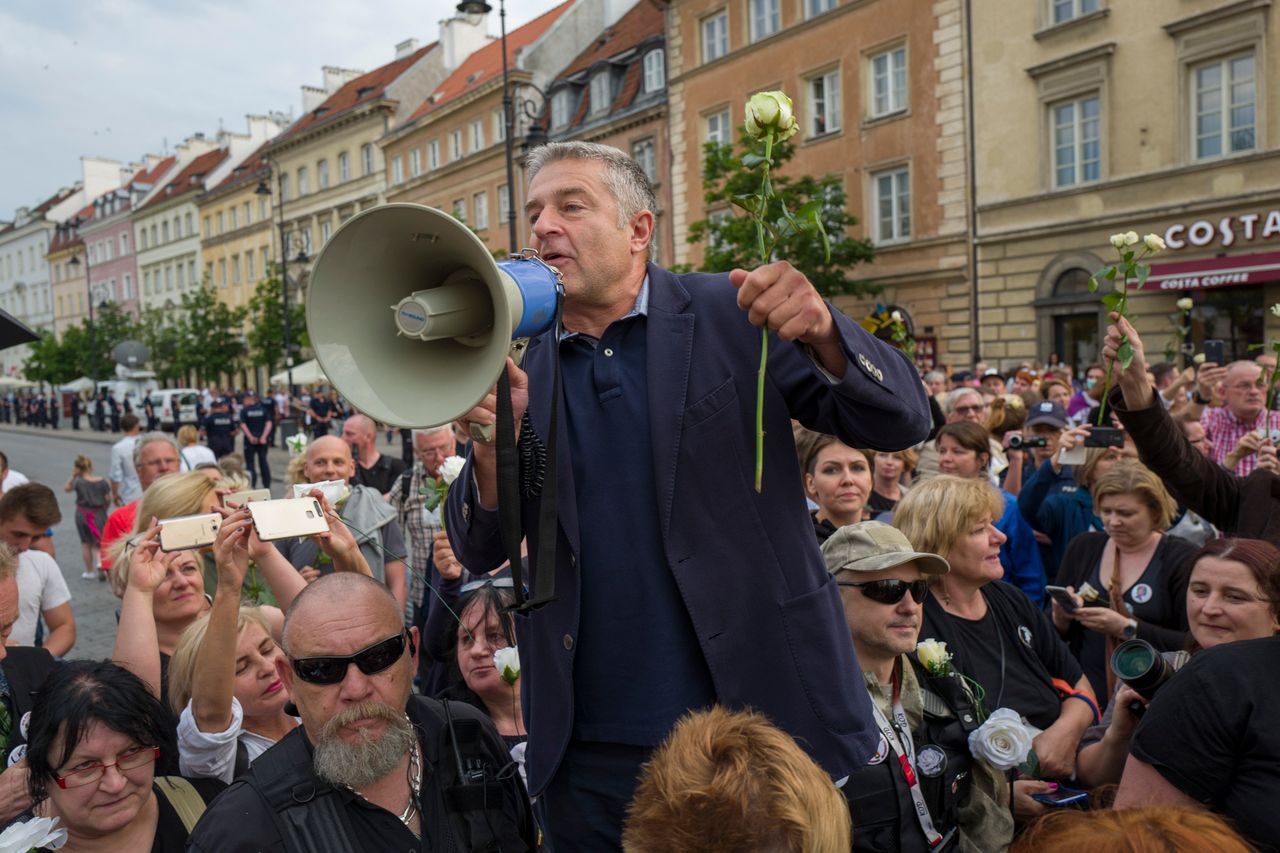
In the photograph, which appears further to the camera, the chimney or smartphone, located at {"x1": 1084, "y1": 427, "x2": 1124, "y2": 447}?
the chimney

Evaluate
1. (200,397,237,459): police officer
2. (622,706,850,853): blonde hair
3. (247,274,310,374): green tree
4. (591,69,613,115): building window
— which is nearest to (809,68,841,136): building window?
(591,69,613,115): building window

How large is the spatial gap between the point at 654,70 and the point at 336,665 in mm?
30797

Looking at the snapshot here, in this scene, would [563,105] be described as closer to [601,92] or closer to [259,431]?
[601,92]

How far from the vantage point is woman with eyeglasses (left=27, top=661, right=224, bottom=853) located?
2.78 m

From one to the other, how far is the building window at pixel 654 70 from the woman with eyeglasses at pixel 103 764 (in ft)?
98.2

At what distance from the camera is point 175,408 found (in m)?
33.7

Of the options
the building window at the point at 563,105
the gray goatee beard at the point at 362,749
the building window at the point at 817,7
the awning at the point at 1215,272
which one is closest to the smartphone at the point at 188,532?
Result: the gray goatee beard at the point at 362,749

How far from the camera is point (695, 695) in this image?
81.0 inches

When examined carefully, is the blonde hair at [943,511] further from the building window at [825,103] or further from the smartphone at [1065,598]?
the building window at [825,103]

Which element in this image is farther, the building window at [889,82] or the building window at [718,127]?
the building window at [718,127]

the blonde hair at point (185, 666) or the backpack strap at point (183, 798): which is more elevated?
the blonde hair at point (185, 666)

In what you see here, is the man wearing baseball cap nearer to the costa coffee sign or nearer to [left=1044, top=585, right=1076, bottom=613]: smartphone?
[left=1044, top=585, right=1076, bottom=613]: smartphone

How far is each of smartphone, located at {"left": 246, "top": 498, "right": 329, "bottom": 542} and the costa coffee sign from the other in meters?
18.8

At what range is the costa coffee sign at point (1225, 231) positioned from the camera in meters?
17.5
